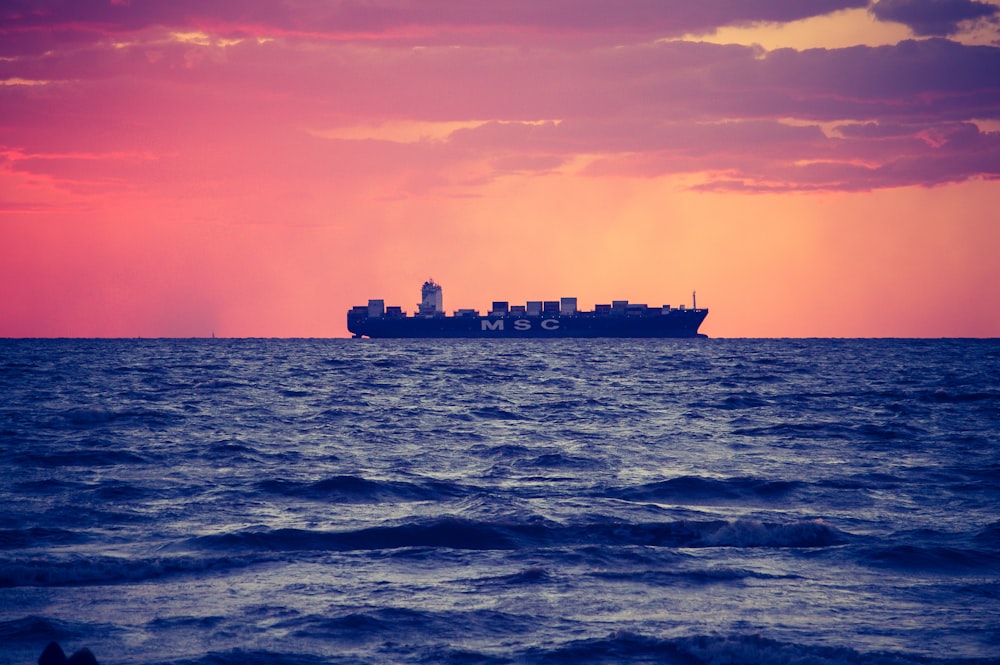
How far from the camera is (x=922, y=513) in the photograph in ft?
55.5

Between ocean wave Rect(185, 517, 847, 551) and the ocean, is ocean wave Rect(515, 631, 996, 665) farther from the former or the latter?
ocean wave Rect(185, 517, 847, 551)

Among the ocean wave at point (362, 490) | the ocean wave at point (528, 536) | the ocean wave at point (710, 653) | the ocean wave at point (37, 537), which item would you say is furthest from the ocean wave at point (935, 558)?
Result: the ocean wave at point (37, 537)

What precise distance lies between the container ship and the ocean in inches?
5609

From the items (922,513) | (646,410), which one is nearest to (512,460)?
(922,513)

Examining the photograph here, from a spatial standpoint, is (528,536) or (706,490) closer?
(528,536)

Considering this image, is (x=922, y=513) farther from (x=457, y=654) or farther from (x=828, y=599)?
(x=457, y=654)

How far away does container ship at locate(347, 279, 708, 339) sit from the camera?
176250mm

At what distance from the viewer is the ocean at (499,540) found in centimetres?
1001

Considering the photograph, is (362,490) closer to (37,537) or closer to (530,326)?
A: (37,537)

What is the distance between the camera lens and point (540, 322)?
180625mm

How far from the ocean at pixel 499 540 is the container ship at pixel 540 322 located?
14246 cm

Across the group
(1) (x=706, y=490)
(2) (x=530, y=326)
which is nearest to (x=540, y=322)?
(2) (x=530, y=326)

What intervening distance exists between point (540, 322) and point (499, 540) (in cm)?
16625

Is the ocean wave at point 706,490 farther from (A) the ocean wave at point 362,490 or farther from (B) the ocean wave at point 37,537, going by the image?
(B) the ocean wave at point 37,537
